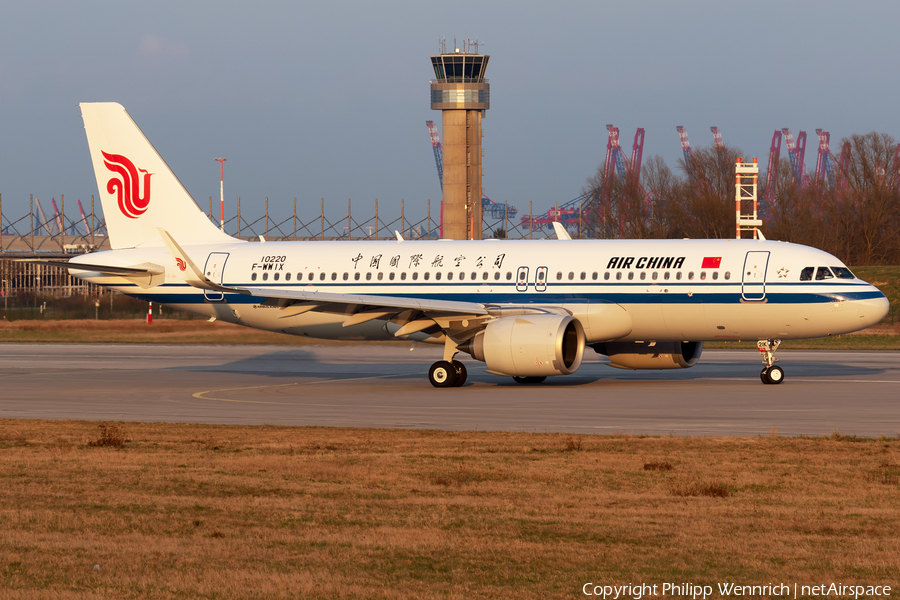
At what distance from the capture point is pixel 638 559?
383 inches

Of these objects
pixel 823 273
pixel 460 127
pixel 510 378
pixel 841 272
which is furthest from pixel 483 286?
pixel 460 127

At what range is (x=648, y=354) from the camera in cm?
3120

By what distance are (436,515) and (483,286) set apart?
18883 millimetres

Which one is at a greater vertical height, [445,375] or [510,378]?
[445,375]

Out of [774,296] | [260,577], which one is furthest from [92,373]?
[260,577]

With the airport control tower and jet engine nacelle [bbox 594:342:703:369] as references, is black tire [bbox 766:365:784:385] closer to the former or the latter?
jet engine nacelle [bbox 594:342:703:369]

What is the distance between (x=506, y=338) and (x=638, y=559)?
714 inches

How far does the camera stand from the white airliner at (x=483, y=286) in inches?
1115

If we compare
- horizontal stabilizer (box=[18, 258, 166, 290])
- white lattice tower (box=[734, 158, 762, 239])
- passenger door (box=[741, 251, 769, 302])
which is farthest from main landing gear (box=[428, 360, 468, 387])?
white lattice tower (box=[734, 158, 762, 239])

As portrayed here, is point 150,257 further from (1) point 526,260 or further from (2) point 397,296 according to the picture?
(1) point 526,260

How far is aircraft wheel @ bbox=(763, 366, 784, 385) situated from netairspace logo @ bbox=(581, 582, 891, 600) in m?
21.3

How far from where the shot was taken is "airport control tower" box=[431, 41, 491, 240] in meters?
129

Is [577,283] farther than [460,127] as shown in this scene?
No

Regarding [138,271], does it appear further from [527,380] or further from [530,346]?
[530,346]
